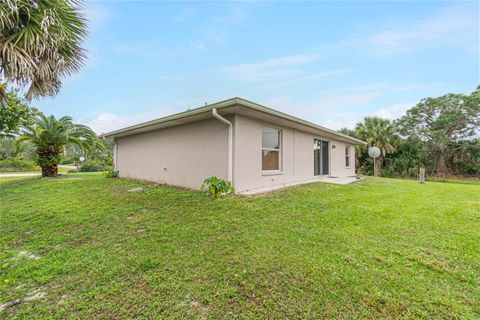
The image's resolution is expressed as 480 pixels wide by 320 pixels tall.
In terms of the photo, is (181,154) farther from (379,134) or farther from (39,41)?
(379,134)

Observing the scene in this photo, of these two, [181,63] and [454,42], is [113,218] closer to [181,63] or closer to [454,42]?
[181,63]

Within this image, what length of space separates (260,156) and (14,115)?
10.7 m

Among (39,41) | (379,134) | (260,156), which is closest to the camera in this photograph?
(39,41)

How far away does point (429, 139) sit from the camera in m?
17.5

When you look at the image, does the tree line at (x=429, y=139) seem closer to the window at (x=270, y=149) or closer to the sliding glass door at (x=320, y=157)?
the sliding glass door at (x=320, y=157)

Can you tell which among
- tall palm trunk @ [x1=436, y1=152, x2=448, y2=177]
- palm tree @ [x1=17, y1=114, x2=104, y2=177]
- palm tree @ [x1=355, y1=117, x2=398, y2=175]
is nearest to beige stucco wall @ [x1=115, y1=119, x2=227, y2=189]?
palm tree @ [x1=17, y1=114, x2=104, y2=177]

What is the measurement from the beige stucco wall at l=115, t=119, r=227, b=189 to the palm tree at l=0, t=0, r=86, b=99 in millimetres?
3440

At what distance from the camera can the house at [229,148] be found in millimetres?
5684

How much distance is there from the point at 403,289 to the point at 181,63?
11588mm

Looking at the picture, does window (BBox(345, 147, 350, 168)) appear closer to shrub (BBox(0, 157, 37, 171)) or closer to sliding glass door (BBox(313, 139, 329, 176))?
sliding glass door (BBox(313, 139, 329, 176))

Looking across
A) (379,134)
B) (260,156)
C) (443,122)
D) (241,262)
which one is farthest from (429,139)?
(241,262)

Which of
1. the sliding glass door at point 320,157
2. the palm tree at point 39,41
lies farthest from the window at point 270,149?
the palm tree at point 39,41

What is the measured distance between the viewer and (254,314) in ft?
5.53

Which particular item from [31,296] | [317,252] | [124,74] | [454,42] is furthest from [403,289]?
[124,74]
